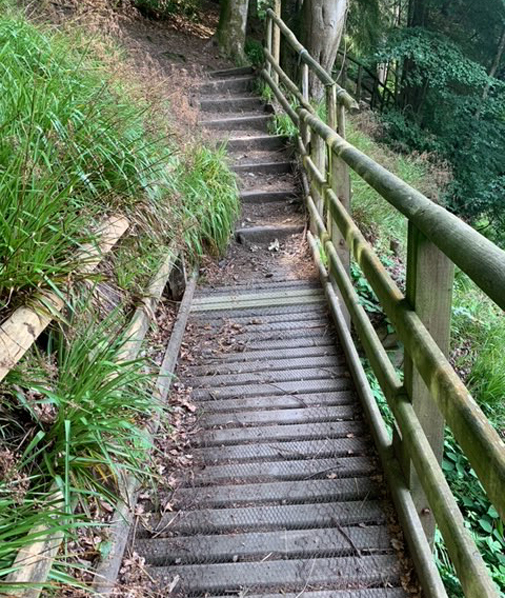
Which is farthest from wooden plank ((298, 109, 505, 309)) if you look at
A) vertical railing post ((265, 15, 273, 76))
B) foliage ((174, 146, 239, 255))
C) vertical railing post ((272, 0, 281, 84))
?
vertical railing post ((265, 15, 273, 76))

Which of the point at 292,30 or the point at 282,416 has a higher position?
the point at 292,30

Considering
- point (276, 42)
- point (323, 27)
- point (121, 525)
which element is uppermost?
point (323, 27)

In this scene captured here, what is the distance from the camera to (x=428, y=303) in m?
1.92

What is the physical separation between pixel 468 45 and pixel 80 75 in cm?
1143

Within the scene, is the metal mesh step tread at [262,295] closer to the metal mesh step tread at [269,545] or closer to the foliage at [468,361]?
the foliage at [468,361]

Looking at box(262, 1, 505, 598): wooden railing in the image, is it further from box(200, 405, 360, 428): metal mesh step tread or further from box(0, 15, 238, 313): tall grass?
box(0, 15, 238, 313): tall grass

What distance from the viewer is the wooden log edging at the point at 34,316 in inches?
70.5

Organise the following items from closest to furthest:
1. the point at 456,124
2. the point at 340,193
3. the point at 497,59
→ 1. the point at 340,193
2. the point at 456,124
3. the point at 497,59

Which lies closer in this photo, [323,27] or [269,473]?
[269,473]

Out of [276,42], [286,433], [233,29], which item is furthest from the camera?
[233,29]

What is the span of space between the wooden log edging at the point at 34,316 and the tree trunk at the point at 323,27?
6504mm

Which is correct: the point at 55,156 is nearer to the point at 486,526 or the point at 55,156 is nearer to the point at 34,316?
the point at 34,316

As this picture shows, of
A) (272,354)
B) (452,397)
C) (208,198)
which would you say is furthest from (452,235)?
(208,198)

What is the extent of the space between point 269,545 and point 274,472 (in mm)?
433
